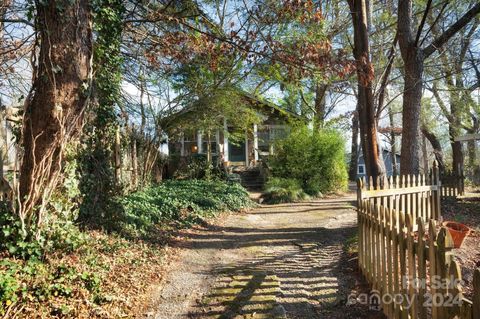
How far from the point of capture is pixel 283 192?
1236 centimetres

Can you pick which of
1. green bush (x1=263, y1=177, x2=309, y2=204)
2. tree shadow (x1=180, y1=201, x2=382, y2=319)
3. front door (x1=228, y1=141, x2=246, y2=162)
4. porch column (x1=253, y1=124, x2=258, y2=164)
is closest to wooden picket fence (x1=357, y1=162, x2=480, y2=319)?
tree shadow (x1=180, y1=201, x2=382, y2=319)

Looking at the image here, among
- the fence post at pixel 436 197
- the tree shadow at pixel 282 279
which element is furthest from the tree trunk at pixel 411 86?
the tree shadow at pixel 282 279

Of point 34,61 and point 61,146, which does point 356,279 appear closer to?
point 61,146

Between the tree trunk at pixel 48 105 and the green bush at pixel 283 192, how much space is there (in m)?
8.84

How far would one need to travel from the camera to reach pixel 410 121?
7848mm

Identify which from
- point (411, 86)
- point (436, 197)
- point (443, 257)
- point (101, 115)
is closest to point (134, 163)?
point (101, 115)

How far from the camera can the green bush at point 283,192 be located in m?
12.3

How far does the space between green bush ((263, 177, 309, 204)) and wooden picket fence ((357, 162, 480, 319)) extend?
22.5 ft

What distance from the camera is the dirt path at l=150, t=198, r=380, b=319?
354 cm

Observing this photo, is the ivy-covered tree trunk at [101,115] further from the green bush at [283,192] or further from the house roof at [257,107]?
the green bush at [283,192]

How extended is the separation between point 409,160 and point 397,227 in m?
5.48

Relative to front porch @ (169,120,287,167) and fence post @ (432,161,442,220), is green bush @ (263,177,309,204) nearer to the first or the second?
front porch @ (169,120,287,167)

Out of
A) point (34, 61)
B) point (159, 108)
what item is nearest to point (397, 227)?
point (34, 61)

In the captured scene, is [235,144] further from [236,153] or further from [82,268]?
[82,268]
